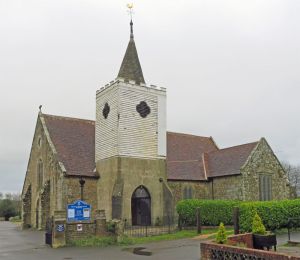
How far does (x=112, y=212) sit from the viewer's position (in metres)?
25.9

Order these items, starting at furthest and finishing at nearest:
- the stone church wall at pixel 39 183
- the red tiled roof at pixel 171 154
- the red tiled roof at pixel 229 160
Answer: the red tiled roof at pixel 229 160 < the red tiled roof at pixel 171 154 < the stone church wall at pixel 39 183

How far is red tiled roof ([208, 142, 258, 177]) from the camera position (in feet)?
98.1

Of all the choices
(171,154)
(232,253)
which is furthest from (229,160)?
(232,253)

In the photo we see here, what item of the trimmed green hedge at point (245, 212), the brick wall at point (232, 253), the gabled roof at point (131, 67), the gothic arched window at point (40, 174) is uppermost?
the gabled roof at point (131, 67)

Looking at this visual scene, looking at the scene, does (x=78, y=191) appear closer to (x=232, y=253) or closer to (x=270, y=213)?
(x=270, y=213)

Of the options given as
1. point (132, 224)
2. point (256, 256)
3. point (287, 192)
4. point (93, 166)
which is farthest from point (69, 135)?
point (256, 256)

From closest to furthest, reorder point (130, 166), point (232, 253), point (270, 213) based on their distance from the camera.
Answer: point (232, 253) < point (270, 213) < point (130, 166)

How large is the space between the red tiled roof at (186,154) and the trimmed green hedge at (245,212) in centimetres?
503

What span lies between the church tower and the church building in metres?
0.07

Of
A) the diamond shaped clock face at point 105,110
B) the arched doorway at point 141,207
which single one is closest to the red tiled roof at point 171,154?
the arched doorway at point 141,207

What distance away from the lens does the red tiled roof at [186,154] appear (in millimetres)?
31205

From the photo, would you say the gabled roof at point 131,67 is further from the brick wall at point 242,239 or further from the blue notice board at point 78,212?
the brick wall at point 242,239

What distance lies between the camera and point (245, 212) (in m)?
21.2

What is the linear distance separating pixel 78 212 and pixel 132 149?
29.0ft
